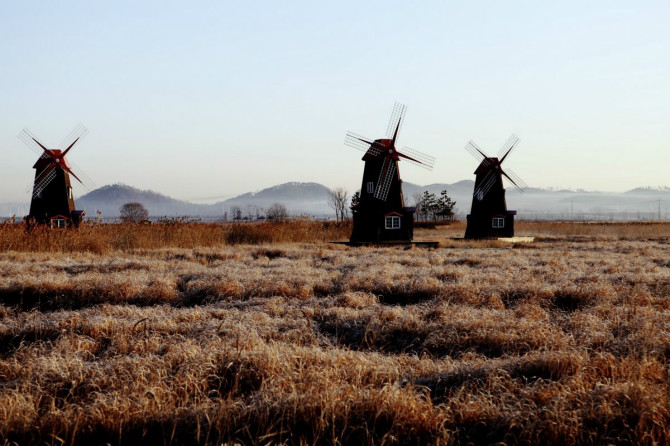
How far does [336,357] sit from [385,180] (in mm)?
23585

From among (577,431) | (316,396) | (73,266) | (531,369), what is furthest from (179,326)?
(73,266)

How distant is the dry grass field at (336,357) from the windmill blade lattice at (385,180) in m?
15.7

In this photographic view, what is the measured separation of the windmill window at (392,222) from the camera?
29.4 metres

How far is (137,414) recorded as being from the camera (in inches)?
181

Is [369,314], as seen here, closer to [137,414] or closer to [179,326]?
[179,326]

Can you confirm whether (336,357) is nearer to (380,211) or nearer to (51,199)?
(380,211)

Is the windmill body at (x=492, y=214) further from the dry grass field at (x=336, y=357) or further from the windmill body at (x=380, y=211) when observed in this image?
the dry grass field at (x=336, y=357)

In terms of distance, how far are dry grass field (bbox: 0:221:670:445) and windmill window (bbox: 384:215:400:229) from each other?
15.7 m

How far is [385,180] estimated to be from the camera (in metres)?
29.2

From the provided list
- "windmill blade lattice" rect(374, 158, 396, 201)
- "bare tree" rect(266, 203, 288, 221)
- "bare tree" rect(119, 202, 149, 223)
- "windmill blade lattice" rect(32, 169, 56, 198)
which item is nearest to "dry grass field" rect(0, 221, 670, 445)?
"bare tree" rect(119, 202, 149, 223)

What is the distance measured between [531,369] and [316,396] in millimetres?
2539

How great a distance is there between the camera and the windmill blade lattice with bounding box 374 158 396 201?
95.3 ft

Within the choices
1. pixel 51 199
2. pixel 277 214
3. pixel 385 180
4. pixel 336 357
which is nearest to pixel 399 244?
pixel 385 180

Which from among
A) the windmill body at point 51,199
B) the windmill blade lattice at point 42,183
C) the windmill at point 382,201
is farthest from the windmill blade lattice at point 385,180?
the windmill blade lattice at point 42,183
